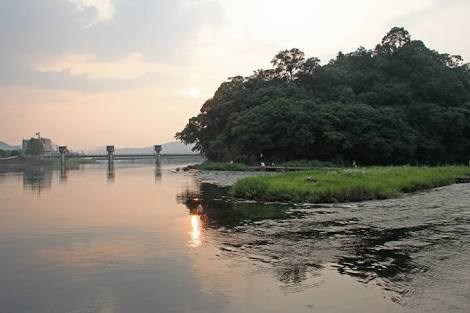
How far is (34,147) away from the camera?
175500 mm

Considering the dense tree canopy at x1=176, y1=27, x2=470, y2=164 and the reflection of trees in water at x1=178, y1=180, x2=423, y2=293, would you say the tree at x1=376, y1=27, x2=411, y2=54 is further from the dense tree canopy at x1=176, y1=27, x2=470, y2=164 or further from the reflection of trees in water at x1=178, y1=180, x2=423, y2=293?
the reflection of trees in water at x1=178, y1=180, x2=423, y2=293

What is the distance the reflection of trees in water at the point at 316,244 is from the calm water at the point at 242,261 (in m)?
0.04

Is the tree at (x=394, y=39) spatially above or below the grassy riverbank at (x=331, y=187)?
above

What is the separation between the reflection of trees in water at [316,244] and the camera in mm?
12047

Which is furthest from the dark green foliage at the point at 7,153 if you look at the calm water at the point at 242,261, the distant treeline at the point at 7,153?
the calm water at the point at 242,261

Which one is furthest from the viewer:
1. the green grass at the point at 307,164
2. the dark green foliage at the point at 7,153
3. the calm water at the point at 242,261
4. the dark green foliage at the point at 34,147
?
the dark green foliage at the point at 34,147

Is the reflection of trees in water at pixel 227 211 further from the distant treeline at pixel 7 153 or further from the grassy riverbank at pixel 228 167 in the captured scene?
the distant treeline at pixel 7 153

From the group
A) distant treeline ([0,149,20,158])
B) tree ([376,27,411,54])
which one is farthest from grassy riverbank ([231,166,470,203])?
distant treeline ([0,149,20,158])

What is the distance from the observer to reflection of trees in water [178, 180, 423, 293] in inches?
474

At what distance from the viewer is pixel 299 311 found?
9133 mm

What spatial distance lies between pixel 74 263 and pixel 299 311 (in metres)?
6.88

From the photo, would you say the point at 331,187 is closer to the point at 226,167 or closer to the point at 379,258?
the point at 379,258

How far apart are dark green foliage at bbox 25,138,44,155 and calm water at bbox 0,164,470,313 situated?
163m

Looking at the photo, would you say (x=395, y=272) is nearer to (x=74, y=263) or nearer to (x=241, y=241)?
(x=241, y=241)
